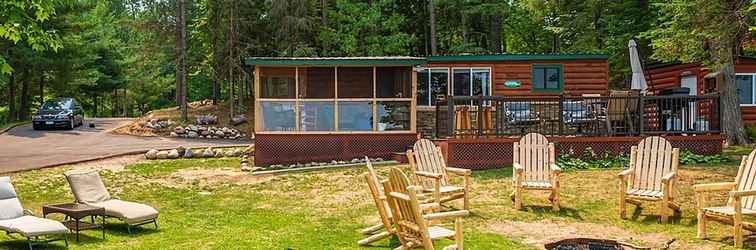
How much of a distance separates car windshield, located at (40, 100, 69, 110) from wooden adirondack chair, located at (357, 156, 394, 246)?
2408cm

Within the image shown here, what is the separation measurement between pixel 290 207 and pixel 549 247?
4.51 m

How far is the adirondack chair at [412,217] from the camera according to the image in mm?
5941

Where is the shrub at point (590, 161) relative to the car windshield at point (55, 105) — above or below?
below

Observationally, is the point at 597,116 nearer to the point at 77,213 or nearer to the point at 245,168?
the point at 245,168

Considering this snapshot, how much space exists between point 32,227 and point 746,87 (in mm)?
19976

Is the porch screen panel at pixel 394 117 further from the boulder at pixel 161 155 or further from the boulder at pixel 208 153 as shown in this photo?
the boulder at pixel 161 155

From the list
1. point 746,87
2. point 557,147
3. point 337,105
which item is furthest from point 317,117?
point 746,87

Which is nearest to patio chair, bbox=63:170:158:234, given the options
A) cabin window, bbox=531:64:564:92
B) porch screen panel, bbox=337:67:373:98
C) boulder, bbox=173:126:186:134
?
porch screen panel, bbox=337:67:373:98

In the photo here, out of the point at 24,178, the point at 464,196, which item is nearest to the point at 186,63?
the point at 24,178

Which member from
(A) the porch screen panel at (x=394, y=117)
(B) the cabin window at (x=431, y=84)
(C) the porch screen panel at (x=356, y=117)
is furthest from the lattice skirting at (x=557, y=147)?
(B) the cabin window at (x=431, y=84)

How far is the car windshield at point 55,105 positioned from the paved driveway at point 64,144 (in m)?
1.12

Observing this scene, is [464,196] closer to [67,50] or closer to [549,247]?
[549,247]

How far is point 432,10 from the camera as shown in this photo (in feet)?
94.9

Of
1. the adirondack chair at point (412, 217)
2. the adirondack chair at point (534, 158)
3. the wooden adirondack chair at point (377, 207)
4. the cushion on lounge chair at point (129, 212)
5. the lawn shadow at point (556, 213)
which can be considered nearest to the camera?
the adirondack chair at point (412, 217)
